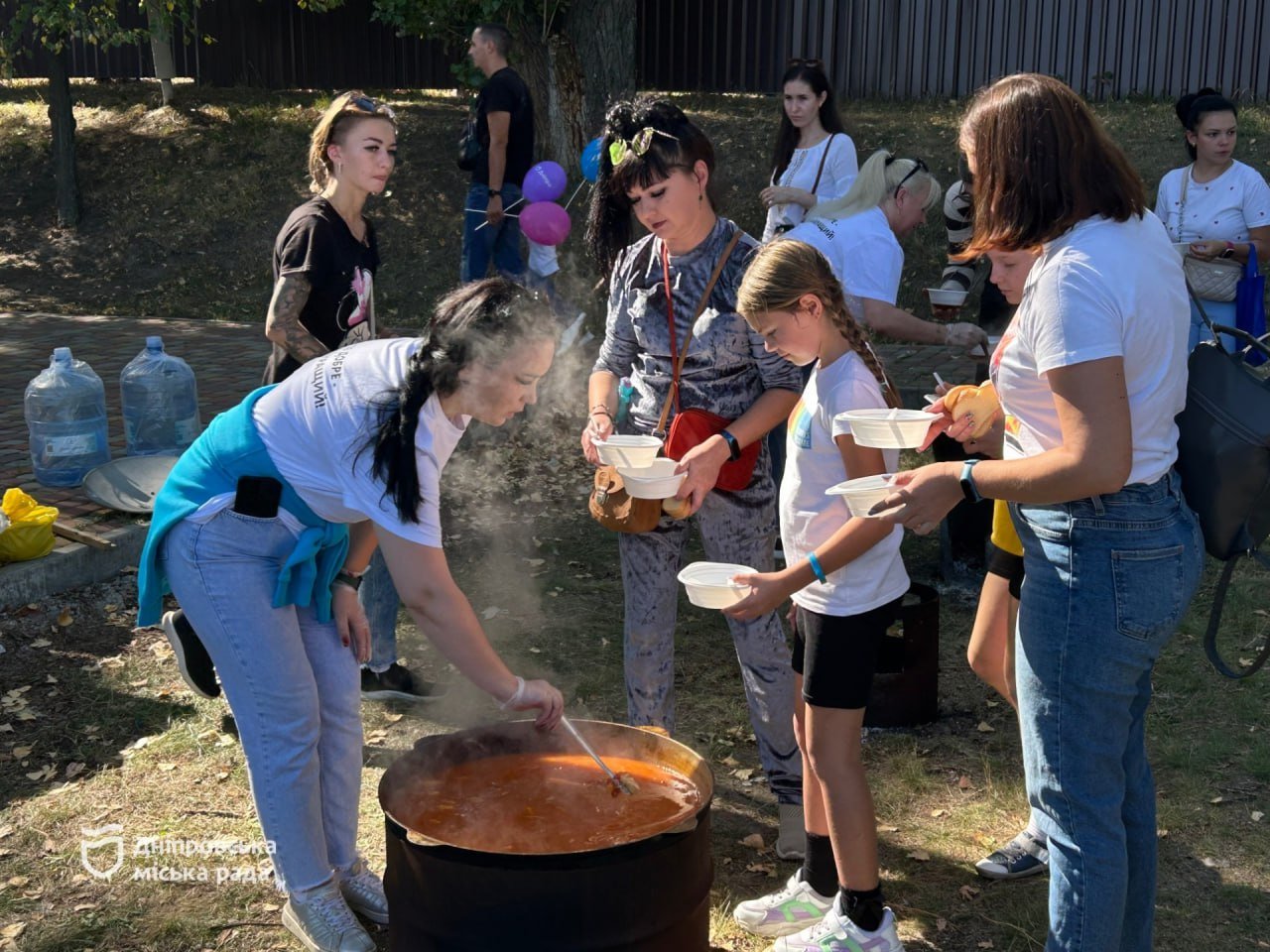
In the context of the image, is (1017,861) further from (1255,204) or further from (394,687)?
(1255,204)

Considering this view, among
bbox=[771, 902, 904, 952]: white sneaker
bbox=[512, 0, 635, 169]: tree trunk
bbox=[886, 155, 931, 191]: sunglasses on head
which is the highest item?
bbox=[512, 0, 635, 169]: tree trunk

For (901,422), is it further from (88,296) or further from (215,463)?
(88,296)

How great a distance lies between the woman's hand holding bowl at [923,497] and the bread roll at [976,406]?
454mm

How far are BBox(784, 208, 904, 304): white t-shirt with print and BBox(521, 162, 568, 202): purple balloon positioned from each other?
4666 mm

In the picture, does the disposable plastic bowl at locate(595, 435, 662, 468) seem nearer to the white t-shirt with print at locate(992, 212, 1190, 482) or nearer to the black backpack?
the white t-shirt with print at locate(992, 212, 1190, 482)

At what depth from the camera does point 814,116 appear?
6305 mm

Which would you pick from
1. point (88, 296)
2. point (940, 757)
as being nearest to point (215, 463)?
point (940, 757)

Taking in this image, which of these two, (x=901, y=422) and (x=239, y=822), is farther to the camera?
(x=239, y=822)

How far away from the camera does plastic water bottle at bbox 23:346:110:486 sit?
22.9 feet

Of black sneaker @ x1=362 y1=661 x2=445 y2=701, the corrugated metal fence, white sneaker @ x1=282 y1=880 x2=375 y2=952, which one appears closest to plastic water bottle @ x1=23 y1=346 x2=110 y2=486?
black sneaker @ x1=362 y1=661 x2=445 y2=701

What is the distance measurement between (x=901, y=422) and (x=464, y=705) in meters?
2.77

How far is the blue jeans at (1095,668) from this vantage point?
2451 millimetres

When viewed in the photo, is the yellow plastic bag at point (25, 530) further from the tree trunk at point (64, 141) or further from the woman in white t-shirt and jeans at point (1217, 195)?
the tree trunk at point (64, 141)

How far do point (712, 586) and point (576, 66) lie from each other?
1097 cm
